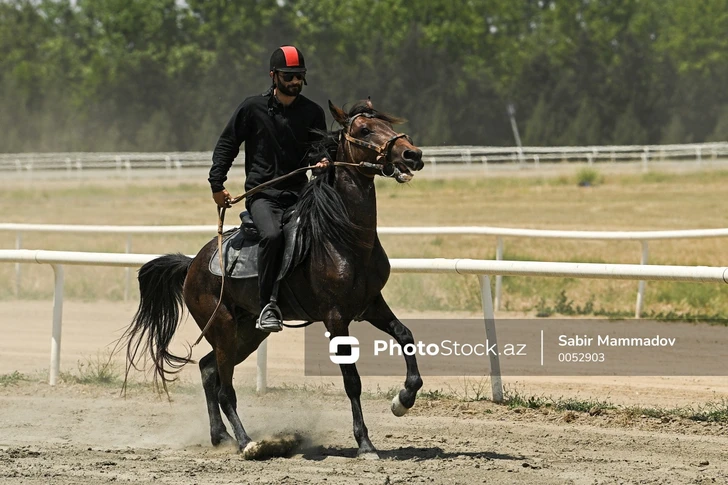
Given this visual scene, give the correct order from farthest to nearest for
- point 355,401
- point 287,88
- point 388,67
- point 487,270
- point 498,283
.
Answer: point 388,67 < point 498,283 < point 487,270 < point 287,88 < point 355,401

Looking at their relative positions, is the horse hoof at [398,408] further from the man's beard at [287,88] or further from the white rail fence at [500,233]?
the white rail fence at [500,233]

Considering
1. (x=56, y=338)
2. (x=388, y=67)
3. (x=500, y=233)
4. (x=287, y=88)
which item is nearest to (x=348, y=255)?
(x=287, y=88)

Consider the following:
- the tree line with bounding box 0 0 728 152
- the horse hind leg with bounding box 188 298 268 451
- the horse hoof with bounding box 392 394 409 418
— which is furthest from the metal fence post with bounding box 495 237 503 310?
the tree line with bounding box 0 0 728 152

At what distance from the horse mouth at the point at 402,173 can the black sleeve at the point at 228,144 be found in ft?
3.82

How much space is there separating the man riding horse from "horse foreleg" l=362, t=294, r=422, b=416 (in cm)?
56

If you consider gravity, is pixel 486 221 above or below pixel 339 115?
above

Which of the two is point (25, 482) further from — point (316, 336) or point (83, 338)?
point (83, 338)

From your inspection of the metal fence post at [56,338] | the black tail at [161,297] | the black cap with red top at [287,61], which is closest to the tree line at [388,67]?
the metal fence post at [56,338]

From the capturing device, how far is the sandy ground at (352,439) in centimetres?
584

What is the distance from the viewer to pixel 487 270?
7.66m

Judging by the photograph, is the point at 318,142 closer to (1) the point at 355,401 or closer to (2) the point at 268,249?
(2) the point at 268,249

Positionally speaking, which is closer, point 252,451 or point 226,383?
point 252,451

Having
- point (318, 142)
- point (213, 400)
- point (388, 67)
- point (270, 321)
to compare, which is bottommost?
point (213, 400)

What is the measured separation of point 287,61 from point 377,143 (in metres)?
0.83
